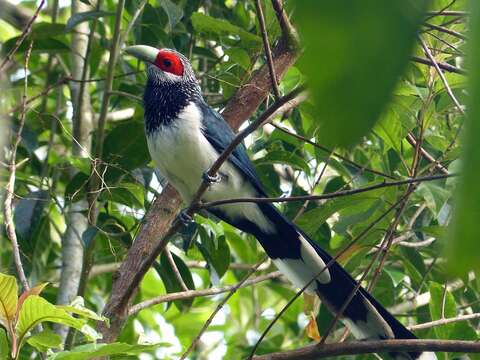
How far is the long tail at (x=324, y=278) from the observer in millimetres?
2660

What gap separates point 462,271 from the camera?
38 cm

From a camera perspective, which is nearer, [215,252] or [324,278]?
[324,278]

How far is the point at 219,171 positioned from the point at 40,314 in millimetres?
1688

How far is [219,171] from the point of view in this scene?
3447mm

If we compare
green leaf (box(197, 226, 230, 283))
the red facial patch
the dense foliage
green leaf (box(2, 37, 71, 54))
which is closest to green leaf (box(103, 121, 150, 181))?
the dense foliage

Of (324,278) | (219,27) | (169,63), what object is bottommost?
(324,278)

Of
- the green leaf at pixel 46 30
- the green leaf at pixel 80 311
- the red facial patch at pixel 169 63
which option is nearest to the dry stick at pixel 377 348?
the green leaf at pixel 80 311

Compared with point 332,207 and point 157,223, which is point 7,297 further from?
point 332,207

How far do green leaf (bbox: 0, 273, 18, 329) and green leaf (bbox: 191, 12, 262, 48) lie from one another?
1556mm

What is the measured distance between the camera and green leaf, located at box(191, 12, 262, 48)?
307cm

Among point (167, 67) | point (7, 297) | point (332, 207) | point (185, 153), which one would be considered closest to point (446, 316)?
point (332, 207)

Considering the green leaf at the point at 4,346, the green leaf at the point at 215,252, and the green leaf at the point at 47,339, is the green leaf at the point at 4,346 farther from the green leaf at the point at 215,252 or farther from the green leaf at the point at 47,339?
the green leaf at the point at 215,252

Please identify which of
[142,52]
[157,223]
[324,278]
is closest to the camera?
[324,278]

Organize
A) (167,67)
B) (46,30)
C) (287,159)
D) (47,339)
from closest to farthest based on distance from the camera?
(47,339) < (287,159) < (167,67) < (46,30)
